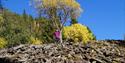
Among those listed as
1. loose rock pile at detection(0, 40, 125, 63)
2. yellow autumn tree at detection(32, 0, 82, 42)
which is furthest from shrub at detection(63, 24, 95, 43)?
loose rock pile at detection(0, 40, 125, 63)

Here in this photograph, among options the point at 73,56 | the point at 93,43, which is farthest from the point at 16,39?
the point at 73,56

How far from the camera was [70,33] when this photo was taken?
71.2 m

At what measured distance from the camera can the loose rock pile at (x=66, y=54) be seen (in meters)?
19.7

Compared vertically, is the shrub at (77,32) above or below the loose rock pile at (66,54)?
above

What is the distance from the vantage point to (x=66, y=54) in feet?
66.5

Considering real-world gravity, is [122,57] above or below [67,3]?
below

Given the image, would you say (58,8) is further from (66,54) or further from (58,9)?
(66,54)

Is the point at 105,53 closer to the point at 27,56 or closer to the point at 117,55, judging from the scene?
the point at 117,55

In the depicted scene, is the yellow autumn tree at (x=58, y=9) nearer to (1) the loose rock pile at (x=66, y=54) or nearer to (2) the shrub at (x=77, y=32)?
(2) the shrub at (x=77, y=32)

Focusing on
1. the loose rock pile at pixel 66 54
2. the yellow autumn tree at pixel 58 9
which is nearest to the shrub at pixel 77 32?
the yellow autumn tree at pixel 58 9

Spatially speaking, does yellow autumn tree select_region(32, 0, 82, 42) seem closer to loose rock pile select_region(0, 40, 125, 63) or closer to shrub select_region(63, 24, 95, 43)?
shrub select_region(63, 24, 95, 43)

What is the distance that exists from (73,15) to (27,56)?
55.7m

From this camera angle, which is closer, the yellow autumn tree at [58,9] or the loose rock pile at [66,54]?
the loose rock pile at [66,54]

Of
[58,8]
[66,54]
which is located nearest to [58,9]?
[58,8]
